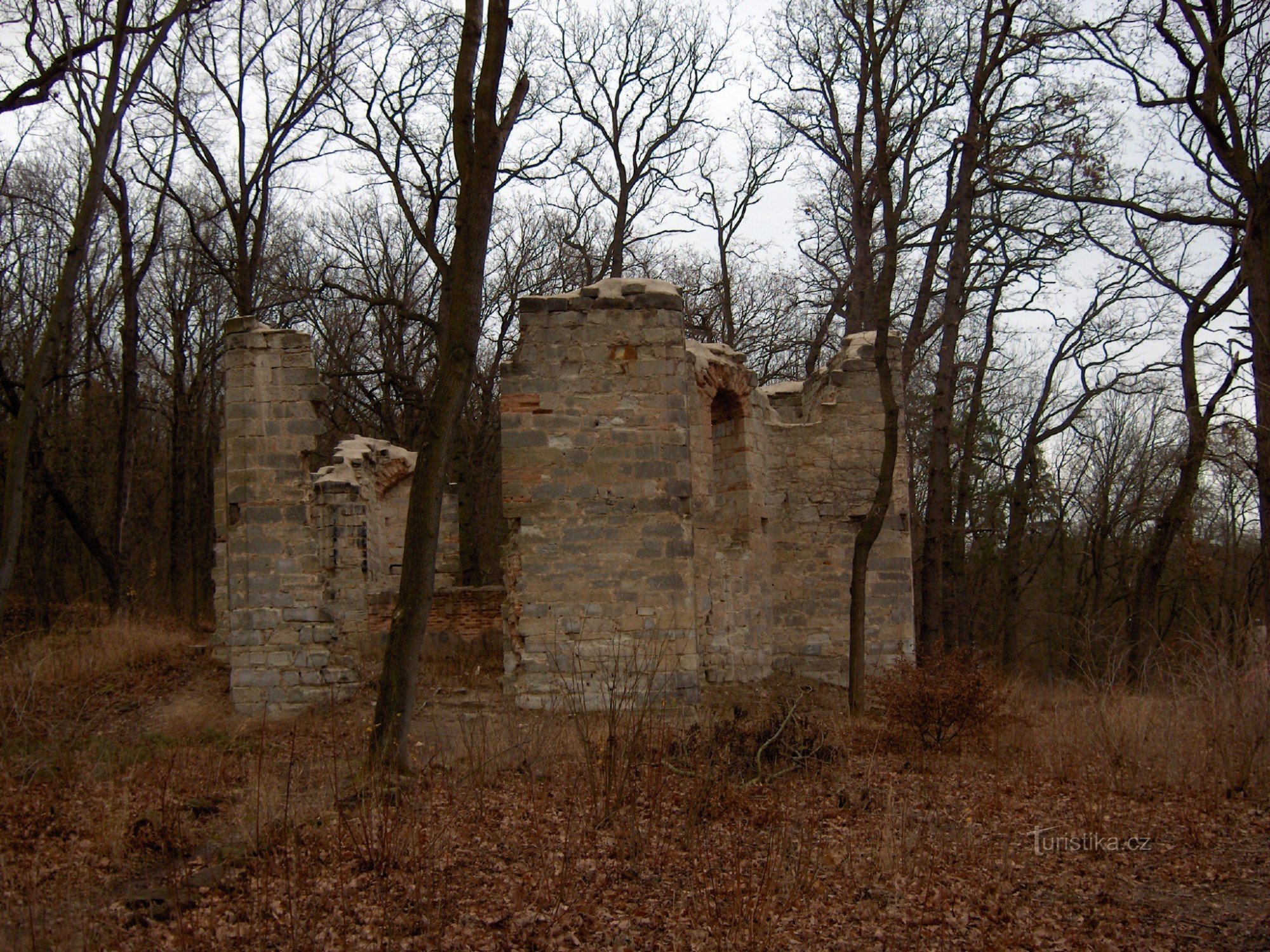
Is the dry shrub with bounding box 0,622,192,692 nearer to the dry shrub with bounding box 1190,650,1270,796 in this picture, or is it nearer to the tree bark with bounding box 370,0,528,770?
the tree bark with bounding box 370,0,528,770

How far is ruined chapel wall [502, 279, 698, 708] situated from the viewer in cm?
1147

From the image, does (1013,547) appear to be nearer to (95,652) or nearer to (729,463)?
(729,463)

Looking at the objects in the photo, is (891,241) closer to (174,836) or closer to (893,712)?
(893,712)

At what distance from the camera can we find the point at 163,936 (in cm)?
526

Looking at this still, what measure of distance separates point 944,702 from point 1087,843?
294 cm

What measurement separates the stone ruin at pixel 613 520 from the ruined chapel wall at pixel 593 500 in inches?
0.8

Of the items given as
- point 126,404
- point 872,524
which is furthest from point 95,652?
point 872,524

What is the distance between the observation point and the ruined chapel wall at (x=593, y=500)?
1147 cm

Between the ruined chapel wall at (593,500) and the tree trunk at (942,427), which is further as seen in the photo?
the tree trunk at (942,427)

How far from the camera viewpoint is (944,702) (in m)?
9.97

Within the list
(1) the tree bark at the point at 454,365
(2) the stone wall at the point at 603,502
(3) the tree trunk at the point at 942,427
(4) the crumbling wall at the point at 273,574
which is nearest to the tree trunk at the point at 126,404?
(4) the crumbling wall at the point at 273,574

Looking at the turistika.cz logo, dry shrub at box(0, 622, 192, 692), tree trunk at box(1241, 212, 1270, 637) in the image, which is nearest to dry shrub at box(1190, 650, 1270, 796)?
the turistika.cz logo

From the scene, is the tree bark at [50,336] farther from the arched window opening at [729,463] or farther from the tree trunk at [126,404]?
the tree trunk at [126,404]

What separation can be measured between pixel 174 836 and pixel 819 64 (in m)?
16.1
